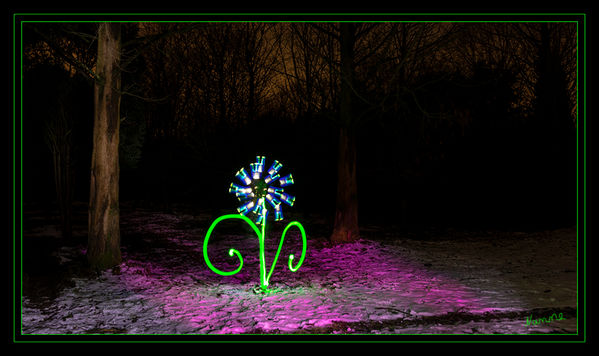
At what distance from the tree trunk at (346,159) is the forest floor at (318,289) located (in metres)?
0.51

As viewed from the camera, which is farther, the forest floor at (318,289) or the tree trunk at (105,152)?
the tree trunk at (105,152)

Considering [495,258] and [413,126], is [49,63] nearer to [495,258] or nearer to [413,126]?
[413,126]

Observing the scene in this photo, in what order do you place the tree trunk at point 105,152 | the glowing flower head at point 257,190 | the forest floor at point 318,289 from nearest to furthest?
the forest floor at point 318,289, the glowing flower head at point 257,190, the tree trunk at point 105,152

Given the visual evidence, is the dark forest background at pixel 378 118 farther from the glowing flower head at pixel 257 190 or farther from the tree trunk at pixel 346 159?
the glowing flower head at pixel 257 190

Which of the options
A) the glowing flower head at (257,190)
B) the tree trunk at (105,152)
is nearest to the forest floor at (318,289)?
the tree trunk at (105,152)

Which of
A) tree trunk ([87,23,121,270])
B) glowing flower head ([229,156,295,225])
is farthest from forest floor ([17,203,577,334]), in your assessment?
glowing flower head ([229,156,295,225])

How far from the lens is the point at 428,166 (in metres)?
16.3

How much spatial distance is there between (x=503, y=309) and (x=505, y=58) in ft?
48.3

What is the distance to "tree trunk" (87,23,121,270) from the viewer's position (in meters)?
9.44

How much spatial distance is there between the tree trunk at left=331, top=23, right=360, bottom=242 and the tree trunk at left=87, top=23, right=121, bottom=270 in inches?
229

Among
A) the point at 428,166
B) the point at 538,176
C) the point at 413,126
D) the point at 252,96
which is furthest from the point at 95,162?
the point at 538,176

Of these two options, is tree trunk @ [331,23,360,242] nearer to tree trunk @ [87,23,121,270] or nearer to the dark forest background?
the dark forest background

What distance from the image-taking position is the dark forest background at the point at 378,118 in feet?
45.0
